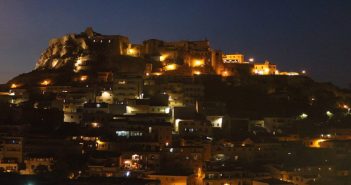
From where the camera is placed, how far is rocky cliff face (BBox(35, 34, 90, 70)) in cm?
6419

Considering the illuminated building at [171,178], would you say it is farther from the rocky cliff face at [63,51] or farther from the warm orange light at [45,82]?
the rocky cliff face at [63,51]

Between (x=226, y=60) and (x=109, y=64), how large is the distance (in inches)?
665

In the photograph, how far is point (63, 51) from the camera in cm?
6700

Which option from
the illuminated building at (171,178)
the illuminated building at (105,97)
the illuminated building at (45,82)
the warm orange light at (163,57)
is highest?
the warm orange light at (163,57)

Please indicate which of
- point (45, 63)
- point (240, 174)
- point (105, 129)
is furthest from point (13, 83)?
point (240, 174)

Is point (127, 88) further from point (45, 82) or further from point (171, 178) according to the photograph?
point (171, 178)

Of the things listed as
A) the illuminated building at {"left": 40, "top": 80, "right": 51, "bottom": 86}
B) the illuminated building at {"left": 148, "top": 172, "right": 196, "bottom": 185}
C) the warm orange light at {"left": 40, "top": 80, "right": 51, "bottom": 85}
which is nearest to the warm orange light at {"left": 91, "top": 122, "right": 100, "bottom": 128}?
the illuminated building at {"left": 148, "top": 172, "right": 196, "bottom": 185}

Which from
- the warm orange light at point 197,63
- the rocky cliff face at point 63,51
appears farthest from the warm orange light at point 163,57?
the rocky cliff face at point 63,51

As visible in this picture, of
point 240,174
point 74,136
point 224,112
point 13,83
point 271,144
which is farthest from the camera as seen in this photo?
point 13,83

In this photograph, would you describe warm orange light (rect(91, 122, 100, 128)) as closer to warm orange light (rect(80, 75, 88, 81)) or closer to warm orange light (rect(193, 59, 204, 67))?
warm orange light (rect(80, 75, 88, 81))

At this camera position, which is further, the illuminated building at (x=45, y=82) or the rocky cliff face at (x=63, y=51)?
the rocky cliff face at (x=63, y=51)

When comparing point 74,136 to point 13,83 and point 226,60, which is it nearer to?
point 13,83

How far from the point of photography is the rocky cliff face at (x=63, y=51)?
2527 inches

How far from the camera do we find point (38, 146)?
37531 millimetres
